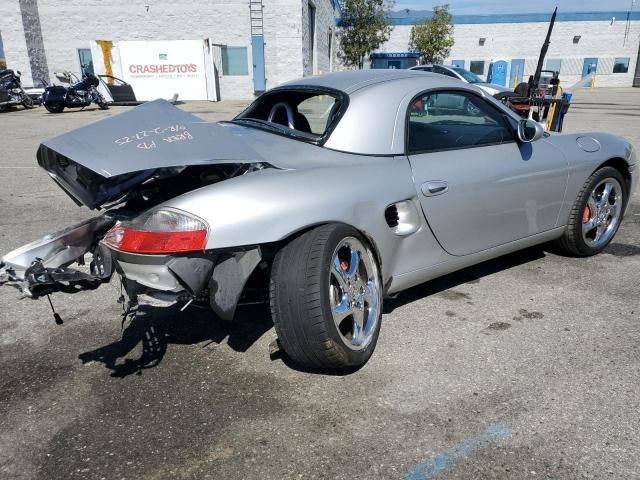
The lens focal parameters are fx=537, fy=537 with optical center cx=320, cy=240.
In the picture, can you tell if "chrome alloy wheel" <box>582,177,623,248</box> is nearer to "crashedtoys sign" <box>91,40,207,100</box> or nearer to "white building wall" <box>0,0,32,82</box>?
"crashedtoys sign" <box>91,40,207,100</box>

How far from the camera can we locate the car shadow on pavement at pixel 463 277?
3.64 metres

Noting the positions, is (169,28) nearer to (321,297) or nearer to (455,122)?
(455,122)

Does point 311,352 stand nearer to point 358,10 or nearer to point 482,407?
point 482,407

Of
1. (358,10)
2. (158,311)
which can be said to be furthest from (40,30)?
(158,311)

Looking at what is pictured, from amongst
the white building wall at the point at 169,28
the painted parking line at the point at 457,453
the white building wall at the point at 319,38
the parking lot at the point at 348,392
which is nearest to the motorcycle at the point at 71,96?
the white building wall at the point at 169,28

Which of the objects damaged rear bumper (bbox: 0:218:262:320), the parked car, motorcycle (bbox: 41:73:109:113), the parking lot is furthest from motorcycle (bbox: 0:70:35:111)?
damaged rear bumper (bbox: 0:218:262:320)

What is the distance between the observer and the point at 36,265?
8.02ft

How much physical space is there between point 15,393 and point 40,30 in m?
27.8

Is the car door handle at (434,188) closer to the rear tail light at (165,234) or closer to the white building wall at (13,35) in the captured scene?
the rear tail light at (165,234)

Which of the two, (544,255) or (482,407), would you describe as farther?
(544,255)

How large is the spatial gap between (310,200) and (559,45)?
44.9 metres

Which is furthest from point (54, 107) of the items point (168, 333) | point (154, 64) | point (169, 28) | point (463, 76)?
point (168, 333)

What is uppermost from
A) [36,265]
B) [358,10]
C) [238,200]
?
[358,10]

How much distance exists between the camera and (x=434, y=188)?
304cm
